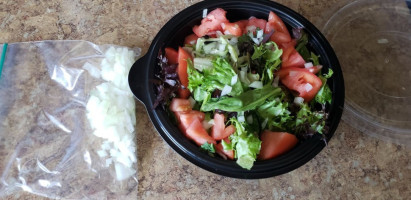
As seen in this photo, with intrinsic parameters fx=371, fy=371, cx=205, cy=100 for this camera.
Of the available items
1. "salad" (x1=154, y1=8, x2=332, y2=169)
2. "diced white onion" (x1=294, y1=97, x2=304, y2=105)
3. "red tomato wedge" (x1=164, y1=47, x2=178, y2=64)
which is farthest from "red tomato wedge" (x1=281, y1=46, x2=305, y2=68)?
"red tomato wedge" (x1=164, y1=47, x2=178, y2=64)

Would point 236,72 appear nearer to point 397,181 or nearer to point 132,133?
point 132,133

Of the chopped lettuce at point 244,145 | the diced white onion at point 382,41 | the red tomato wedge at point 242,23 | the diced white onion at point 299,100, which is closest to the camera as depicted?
the chopped lettuce at point 244,145

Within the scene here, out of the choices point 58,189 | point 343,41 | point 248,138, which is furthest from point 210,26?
point 58,189

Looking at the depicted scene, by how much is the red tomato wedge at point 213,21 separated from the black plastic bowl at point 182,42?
2 centimetres

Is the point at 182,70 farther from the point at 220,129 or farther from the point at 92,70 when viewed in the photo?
the point at 92,70

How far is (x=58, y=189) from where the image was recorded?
3.66ft

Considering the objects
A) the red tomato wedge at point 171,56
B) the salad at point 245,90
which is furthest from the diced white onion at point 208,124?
the red tomato wedge at point 171,56

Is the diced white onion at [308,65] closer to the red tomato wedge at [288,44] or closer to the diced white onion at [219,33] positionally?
the red tomato wedge at [288,44]

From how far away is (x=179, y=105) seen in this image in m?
1.06

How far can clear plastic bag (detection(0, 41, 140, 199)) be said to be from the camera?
3.67 feet

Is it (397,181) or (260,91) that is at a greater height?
(260,91)

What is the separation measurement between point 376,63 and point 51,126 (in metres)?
1.10

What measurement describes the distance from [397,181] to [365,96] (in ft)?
0.94

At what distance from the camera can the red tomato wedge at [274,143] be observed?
1.02 m
